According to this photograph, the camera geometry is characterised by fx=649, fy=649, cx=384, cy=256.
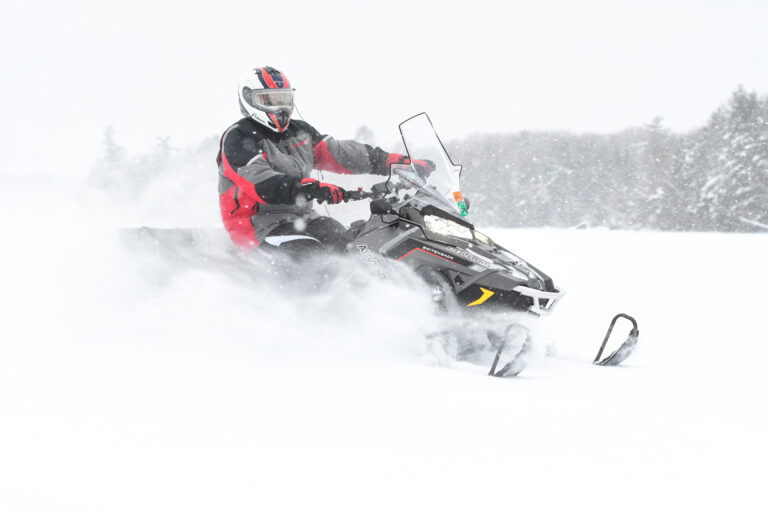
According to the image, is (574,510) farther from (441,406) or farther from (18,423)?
(18,423)

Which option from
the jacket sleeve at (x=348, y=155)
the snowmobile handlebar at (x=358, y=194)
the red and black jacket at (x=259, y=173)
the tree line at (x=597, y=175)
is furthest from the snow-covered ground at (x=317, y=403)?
the tree line at (x=597, y=175)

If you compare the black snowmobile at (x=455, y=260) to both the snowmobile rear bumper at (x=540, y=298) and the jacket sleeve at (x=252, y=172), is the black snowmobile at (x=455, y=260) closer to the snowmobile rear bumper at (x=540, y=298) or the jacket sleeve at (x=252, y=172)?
the snowmobile rear bumper at (x=540, y=298)

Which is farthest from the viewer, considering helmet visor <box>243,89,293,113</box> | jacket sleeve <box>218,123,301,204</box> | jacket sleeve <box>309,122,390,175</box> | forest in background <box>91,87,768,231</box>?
forest in background <box>91,87,768,231</box>

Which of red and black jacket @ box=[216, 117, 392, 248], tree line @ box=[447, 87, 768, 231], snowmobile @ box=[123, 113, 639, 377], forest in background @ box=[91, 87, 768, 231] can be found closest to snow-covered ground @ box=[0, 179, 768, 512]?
snowmobile @ box=[123, 113, 639, 377]

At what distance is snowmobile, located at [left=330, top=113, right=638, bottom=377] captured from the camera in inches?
138

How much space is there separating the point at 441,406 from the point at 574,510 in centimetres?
95

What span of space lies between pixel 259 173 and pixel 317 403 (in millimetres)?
1908

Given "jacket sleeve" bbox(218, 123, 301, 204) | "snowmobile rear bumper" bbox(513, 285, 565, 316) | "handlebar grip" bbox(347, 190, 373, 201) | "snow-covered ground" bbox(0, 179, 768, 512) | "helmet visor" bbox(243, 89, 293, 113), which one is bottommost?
"snow-covered ground" bbox(0, 179, 768, 512)

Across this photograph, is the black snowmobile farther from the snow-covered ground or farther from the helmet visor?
the helmet visor

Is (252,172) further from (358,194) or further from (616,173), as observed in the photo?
(616,173)

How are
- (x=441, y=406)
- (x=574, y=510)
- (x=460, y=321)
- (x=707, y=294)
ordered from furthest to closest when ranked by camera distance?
(x=707, y=294), (x=460, y=321), (x=441, y=406), (x=574, y=510)

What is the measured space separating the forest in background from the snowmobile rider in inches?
1160

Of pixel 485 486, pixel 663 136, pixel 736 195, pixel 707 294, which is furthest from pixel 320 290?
pixel 663 136

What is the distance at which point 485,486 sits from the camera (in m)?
1.86
